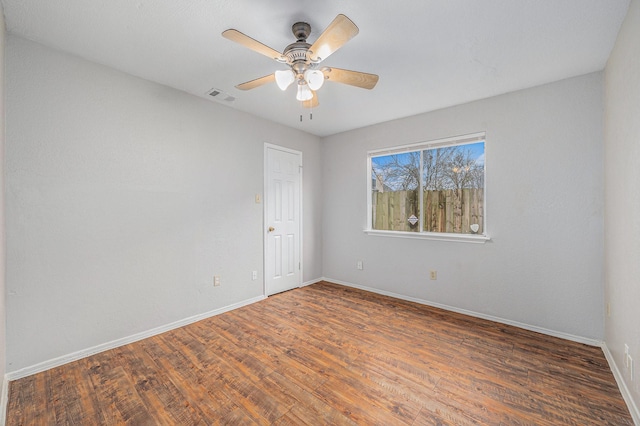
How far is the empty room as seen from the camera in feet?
5.67

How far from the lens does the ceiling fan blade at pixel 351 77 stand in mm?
1912

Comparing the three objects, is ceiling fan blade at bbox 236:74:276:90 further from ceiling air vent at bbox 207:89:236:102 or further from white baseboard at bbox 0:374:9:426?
white baseboard at bbox 0:374:9:426

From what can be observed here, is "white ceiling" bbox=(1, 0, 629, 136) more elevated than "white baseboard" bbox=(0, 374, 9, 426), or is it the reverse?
"white ceiling" bbox=(1, 0, 629, 136)

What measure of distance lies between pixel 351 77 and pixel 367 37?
31 cm

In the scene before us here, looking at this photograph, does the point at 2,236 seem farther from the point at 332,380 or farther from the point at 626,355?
the point at 626,355

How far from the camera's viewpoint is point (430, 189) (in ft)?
11.8

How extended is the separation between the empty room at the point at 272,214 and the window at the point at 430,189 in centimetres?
3

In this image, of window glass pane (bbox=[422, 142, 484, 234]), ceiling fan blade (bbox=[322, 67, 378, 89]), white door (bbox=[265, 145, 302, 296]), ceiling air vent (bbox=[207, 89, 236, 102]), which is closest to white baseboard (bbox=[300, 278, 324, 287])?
white door (bbox=[265, 145, 302, 296])

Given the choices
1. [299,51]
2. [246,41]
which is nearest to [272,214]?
[299,51]

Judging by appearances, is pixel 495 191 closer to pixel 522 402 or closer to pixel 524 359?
pixel 524 359

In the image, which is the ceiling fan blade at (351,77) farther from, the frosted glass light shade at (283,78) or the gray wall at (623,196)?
the gray wall at (623,196)

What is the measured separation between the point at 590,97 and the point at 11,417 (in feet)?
16.0

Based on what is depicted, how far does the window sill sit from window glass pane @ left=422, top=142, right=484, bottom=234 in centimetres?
11

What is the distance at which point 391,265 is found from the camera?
3842 mm
